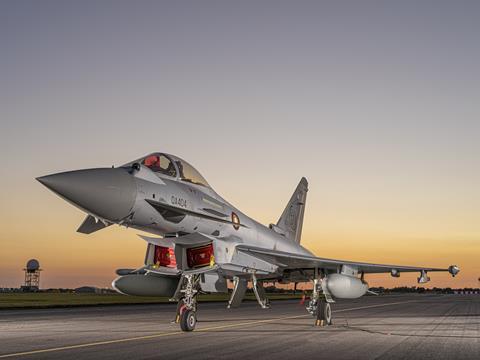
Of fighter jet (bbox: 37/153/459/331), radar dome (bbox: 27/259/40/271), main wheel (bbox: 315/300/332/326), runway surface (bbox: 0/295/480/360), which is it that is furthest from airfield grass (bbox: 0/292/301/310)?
radar dome (bbox: 27/259/40/271)

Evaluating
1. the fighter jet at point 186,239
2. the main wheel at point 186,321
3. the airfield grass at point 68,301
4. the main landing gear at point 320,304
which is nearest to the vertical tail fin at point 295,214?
the fighter jet at point 186,239

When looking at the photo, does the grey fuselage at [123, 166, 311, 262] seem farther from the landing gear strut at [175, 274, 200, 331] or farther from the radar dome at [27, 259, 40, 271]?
the radar dome at [27, 259, 40, 271]

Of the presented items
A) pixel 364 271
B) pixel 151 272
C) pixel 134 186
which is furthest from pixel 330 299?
pixel 134 186

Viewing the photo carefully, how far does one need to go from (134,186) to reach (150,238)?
2683 millimetres

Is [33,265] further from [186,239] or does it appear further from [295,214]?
[186,239]

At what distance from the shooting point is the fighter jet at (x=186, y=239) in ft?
37.9

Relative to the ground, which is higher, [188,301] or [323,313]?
[188,301]

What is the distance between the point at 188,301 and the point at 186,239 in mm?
1540

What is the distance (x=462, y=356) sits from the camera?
938cm

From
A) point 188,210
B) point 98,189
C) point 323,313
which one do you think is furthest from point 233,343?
point 323,313

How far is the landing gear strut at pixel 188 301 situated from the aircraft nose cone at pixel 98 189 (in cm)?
309

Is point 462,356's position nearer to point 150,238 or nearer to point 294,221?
point 150,238

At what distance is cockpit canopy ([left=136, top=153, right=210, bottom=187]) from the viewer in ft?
43.7

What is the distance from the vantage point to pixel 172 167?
13.8 metres
